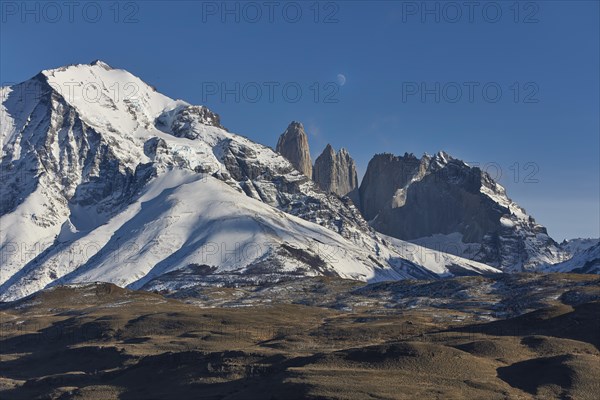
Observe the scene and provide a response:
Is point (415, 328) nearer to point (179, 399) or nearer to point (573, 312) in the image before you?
point (573, 312)

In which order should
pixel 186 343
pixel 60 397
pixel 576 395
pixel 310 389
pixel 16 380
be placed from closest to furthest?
1. pixel 310 389
2. pixel 576 395
3. pixel 60 397
4. pixel 16 380
5. pixel 186 343

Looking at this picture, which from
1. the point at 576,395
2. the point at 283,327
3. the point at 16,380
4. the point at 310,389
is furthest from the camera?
the point at 283,327

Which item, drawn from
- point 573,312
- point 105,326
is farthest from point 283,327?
point 573,312

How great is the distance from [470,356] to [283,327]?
205ft

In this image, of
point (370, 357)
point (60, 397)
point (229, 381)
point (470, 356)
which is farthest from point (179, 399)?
point (470, 356)

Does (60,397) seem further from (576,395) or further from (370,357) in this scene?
(576,395)

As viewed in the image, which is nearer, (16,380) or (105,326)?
(16,380)

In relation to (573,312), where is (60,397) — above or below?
below

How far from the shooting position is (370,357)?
119188mm

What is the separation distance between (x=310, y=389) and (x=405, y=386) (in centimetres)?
1232

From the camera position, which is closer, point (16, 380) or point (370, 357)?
point (370, 357)

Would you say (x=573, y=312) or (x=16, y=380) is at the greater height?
(x=573, y=312)

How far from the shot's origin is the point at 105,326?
19238 centimetres

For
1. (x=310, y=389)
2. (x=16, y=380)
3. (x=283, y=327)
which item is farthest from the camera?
(x=283, y=327)
